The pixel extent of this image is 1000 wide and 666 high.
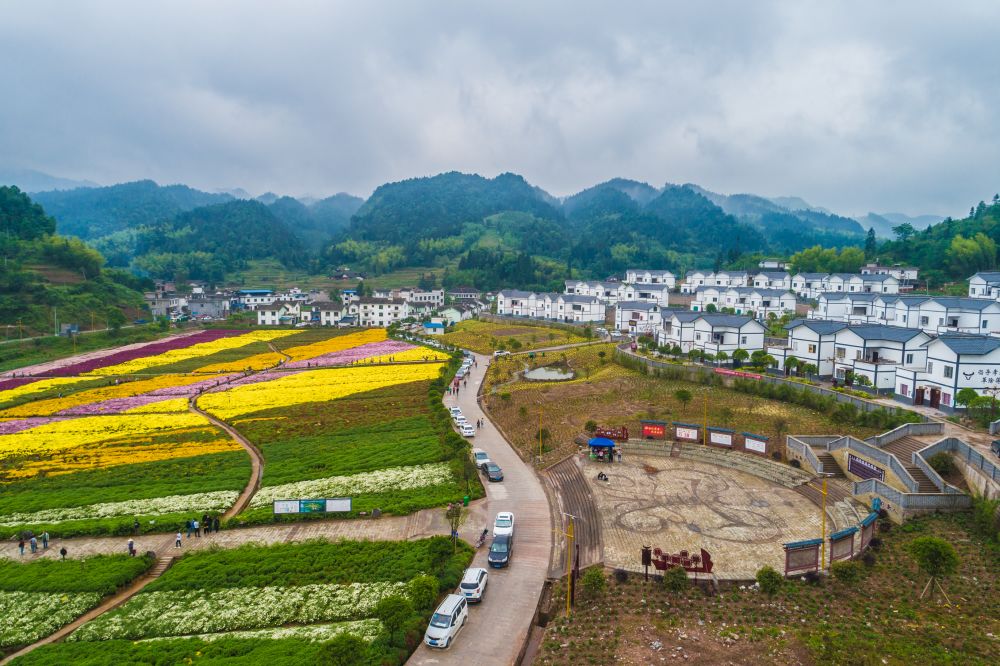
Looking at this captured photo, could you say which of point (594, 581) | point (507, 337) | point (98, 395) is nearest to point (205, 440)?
point (98, 395)

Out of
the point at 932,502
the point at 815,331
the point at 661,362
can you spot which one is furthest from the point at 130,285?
the point at 932,502

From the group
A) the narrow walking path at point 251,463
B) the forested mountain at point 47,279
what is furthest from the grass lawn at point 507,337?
the forested mountain at point 47,279

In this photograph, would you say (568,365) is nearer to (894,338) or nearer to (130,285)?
(894,338)

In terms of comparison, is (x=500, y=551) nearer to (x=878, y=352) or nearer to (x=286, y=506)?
(x=286, y=506)

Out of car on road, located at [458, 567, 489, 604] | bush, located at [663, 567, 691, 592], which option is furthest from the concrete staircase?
car on road, located at [458, 567, 489, 604]

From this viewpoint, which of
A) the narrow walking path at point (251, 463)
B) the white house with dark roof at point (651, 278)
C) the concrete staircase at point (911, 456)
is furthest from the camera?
the white house with dark roof at point (651, 278)

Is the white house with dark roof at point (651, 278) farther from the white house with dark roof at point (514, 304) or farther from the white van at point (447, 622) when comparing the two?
the white van at point (447, 622)
